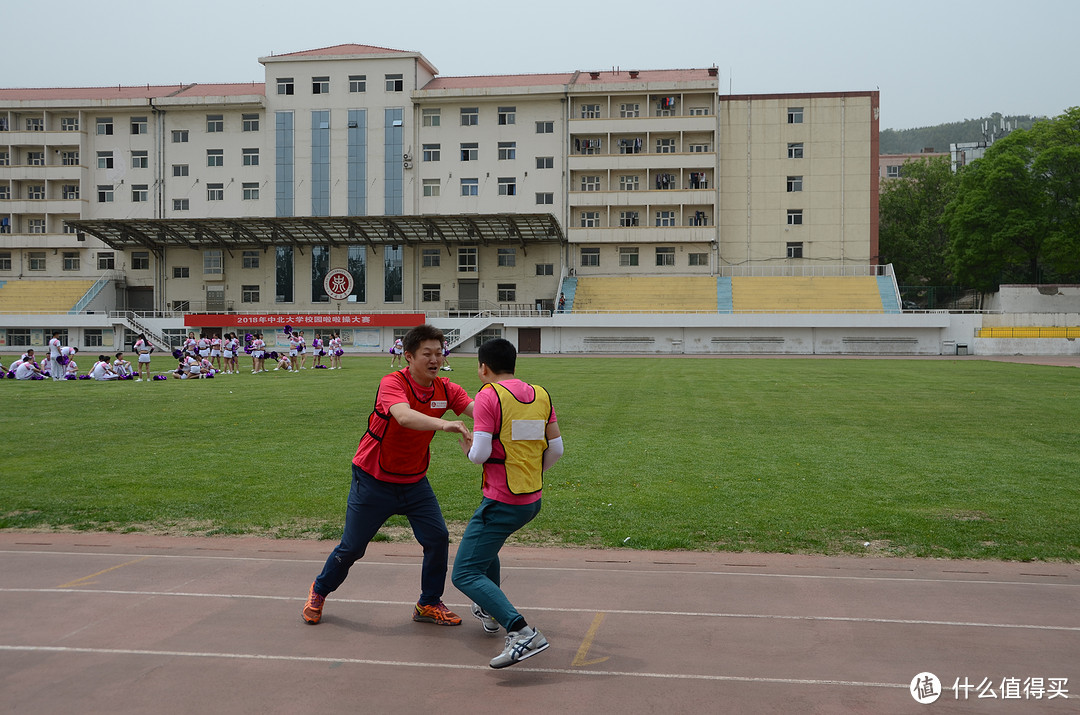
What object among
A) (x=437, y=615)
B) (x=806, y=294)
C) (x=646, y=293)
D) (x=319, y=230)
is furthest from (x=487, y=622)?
(x=319, y=230)

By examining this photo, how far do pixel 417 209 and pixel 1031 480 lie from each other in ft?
185

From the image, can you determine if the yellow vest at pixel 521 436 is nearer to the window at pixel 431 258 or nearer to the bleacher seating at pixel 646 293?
the bleacher seating at pixel 646 293

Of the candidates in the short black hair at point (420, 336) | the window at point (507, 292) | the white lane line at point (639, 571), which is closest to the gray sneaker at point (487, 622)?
the white lane line at point (639, 571)

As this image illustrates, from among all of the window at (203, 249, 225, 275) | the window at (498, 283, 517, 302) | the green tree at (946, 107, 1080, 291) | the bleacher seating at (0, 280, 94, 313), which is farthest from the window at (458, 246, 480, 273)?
the green tree at (946, 107, 1080, 291)

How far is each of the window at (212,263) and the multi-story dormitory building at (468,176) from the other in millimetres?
1183

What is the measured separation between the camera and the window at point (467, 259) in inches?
2527

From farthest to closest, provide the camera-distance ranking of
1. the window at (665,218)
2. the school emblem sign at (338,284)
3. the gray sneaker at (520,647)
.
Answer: the school emblem sign at (338,284)
the window at (665,218)
the gray sneaker at (520,647)

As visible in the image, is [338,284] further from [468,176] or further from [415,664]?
[415,664]

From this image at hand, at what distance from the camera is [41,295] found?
6391 centimetres

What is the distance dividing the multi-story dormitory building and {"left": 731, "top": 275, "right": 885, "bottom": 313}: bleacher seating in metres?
2.63

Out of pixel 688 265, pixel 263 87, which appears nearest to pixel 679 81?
pixel 688 265

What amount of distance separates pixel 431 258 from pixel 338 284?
24.8 feet

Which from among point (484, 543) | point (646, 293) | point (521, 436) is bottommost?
point (484, 543)

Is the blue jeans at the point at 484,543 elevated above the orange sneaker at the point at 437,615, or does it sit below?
above
